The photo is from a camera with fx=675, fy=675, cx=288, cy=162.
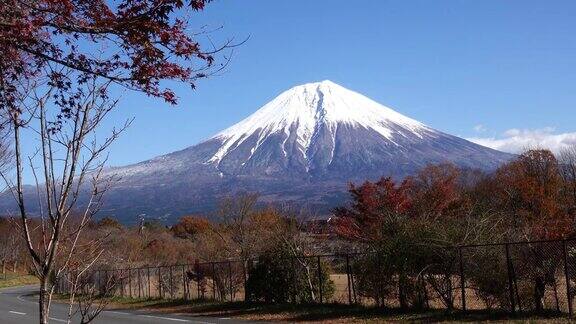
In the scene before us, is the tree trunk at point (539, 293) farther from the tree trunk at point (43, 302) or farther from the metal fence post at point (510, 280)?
the tree trunk at point (43, 302)

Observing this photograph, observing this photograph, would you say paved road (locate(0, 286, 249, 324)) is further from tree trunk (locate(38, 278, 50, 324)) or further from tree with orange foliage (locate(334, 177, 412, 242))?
tree with orange foliage (locate(334, 177, 412, 242))

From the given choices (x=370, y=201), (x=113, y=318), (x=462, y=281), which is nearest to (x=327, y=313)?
(x=462, y=281)

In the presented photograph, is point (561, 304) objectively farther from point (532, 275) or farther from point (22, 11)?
point (22, 11)

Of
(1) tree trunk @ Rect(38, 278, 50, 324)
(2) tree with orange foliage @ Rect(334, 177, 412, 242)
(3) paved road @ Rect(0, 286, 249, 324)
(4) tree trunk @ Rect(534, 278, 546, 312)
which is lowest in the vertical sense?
(3) paved road @ Rect(0, 286, 249, 324)

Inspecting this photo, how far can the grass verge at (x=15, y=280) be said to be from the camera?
184 feet

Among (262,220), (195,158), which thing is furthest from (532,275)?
(195,158)

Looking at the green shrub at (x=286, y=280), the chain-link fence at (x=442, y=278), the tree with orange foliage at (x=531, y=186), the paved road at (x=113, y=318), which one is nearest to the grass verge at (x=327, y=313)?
the chain-link fence at (x=442, y=278)

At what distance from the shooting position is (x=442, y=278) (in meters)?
16.9

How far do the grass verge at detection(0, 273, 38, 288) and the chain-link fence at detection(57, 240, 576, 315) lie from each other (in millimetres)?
38812

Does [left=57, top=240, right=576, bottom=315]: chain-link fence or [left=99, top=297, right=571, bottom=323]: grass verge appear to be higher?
[left=57, top=240, right=576, bottom=315]: chain-link fence

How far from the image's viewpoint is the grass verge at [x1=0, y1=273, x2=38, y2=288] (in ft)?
184

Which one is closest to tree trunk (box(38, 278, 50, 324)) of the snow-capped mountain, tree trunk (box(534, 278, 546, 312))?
tree trunk (box(534, 278, 546, 312))

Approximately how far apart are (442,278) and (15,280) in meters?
50.8

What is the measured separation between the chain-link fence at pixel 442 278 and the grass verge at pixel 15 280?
3881cm
